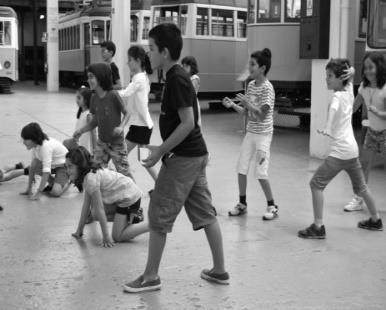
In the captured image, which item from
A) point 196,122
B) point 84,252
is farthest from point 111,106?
point 196,122

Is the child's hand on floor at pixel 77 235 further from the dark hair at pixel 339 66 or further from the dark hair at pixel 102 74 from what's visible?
the dark hair at pixel 339 66

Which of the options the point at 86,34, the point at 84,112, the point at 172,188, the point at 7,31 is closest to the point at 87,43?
the point at 86,34

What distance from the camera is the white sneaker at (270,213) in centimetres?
601

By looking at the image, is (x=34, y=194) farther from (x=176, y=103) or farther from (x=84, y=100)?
(x=176, y=103)

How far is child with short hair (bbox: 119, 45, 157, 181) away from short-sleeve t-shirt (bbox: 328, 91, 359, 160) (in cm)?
198

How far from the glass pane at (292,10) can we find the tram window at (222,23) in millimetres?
4378

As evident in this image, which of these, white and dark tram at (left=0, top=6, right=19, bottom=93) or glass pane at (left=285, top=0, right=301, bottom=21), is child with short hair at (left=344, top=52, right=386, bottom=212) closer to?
glass pane at (left=285, top=0, right=301, bottom=21)

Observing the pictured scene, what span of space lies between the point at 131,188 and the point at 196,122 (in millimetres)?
1374

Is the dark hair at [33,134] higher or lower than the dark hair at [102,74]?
lower

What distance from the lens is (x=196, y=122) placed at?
404 cm

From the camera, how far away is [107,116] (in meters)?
6.17

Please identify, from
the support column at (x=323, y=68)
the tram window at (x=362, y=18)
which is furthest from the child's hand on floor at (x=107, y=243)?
the tram window at (x=362, y=18)

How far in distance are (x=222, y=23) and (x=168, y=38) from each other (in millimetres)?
14063

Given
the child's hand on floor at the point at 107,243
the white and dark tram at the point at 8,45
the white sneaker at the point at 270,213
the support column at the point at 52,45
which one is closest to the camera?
the child's hand on floor at the point at 107,243
